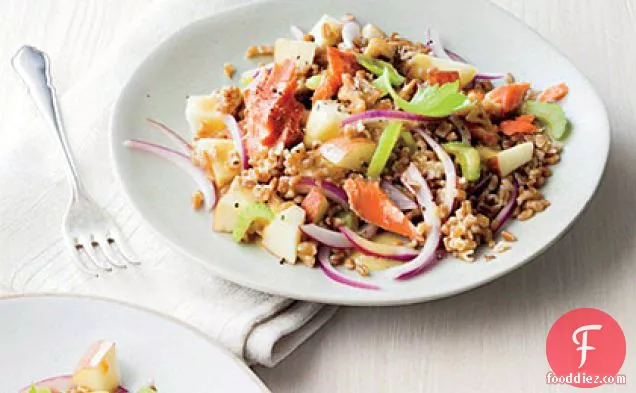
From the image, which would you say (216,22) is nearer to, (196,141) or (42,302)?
(196,141)

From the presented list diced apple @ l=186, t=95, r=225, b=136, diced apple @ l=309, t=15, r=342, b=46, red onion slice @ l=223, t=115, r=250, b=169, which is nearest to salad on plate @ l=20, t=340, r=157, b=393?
red onion slice @ l=223, t=115, r=250, b=169

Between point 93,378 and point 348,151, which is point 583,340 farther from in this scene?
point 93,378

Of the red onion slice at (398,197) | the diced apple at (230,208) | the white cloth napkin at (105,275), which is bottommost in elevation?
the white cloth napkin at (105,275)

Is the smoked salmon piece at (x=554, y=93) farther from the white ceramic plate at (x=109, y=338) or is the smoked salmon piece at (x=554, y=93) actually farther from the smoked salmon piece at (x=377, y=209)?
the white ceramic plate at (x=109, y=338)

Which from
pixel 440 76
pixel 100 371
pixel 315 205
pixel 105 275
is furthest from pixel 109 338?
pixel 440 76

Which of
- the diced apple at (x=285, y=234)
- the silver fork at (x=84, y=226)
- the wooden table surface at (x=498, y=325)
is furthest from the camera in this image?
the silver fork at (x=84, y=226)

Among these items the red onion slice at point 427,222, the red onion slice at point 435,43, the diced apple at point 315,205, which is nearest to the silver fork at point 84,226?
the diced apple at point 315,205
